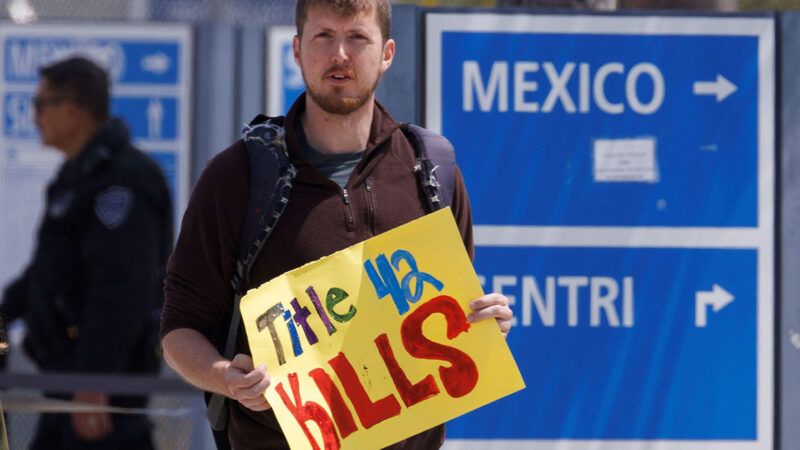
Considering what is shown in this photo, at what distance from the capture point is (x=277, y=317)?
2758 mm

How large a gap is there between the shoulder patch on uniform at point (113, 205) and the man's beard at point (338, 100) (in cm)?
259

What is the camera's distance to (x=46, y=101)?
5352mm

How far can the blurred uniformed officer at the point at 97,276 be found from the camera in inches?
204

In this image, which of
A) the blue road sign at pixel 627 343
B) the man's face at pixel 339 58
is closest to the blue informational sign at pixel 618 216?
the blue road sign at pixel 627 343

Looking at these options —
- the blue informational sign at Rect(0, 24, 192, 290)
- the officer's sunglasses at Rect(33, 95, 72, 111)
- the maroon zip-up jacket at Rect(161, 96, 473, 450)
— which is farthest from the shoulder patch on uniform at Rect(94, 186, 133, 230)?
the maroon zip-up jacket at Rect(161, 96, 473, 450)

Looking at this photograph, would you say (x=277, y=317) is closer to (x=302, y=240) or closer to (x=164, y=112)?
(x=302, y=240)

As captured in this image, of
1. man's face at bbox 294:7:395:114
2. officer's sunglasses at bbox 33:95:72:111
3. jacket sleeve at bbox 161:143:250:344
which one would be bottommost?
jacket sleeve at bbox 161:143:250:344

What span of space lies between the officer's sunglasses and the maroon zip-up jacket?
2711 millimetres

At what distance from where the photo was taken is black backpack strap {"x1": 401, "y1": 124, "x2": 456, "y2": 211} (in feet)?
9.41

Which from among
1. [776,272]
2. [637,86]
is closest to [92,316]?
[637,86]

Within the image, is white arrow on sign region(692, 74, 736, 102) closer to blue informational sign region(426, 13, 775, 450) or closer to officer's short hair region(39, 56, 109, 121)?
blue informational sign region(426, 13, 775, 450)

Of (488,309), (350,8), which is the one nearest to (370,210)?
(488,309)

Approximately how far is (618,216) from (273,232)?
6.58 ft

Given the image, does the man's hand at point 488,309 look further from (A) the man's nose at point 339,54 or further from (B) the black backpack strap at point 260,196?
(A) the man's nose at point 339,54
